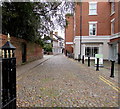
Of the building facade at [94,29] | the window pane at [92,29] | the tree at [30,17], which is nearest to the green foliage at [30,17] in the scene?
the tree at [30,17]

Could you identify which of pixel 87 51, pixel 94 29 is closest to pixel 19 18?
pixel 87 51

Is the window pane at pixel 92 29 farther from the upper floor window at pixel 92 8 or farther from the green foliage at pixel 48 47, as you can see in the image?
the green foliage at pixel 48 47

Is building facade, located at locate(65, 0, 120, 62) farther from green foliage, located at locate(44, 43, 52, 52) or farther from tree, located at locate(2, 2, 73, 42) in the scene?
green foliage, located at locate(44, 43, 52, 52)

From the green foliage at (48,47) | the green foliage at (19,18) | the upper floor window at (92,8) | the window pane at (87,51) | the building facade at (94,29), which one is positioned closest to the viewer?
the green foliage at (19,18)

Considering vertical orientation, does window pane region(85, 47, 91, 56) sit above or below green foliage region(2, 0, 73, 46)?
below

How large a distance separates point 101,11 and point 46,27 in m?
11.0

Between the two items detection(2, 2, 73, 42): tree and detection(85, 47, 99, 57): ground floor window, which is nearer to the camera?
detection(2, 2, 73, 42): tree

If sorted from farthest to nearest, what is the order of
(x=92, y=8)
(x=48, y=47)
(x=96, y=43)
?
(x=48, y=47) → (x=92, y=8) → (x=96, y=43)

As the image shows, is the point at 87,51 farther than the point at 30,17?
Yes

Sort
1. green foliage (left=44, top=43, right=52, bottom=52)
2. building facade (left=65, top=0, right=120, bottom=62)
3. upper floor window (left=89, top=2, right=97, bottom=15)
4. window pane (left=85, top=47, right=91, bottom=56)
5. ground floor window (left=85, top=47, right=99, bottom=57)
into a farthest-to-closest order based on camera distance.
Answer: green foliage (left=44, top=43, right=52, bottom=52) → window pane (left=85, top=47, right=91, bottom=56) → ground floor window (left=85, top=47, right=99, bottom=57) → upper floor window (left=89, top=2, right=97, bottom=15) → building facade (left=65, top=0, right=120, bottom=62)

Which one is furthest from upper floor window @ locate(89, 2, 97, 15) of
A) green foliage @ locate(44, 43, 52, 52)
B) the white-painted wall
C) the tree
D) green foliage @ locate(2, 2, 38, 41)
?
green foliage @ locate(44, 43, 52, 52)

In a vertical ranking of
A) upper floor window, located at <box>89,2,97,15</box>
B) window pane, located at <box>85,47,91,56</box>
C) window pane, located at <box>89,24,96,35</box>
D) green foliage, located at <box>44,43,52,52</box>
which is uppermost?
upper floor window, located at <box>89,2,97,15</box>

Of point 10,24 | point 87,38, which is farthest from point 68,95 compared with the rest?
point 87,38

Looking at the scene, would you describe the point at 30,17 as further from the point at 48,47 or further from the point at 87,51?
the point at 48,47
